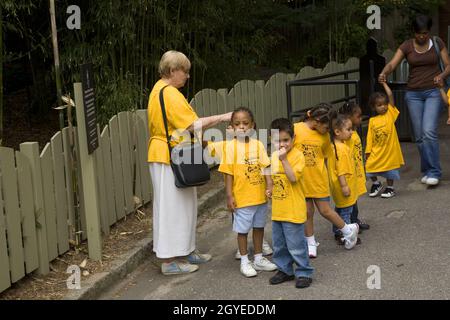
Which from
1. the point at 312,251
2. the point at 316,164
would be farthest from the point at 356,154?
the point at 312,251

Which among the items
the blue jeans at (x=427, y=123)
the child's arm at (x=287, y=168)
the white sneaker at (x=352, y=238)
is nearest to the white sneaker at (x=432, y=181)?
the blue jeans at (x=427, y=123)

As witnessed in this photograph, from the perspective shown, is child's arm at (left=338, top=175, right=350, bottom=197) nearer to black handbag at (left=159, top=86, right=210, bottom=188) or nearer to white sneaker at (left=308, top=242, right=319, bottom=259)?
white sneaker at (left=308, top=242, right=319, bottom=259)

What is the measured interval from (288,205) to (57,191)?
1624 millimetres

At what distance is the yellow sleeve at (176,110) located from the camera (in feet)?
15.5

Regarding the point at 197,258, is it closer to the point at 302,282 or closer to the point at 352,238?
the point at 302,282

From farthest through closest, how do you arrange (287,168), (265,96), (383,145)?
(265,96) < (383,145) < (287,168)

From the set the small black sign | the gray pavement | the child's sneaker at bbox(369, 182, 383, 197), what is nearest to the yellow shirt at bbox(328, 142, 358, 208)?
the gray pavement

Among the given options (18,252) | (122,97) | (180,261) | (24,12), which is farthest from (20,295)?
(24,12)

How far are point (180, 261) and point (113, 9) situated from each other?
3.07 meters

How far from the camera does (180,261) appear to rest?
509cm

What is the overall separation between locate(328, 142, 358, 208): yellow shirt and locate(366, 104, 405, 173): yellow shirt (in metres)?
1.42

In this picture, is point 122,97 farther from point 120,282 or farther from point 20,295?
point 20,295

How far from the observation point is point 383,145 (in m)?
6.71

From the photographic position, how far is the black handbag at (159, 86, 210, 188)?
188 inches
